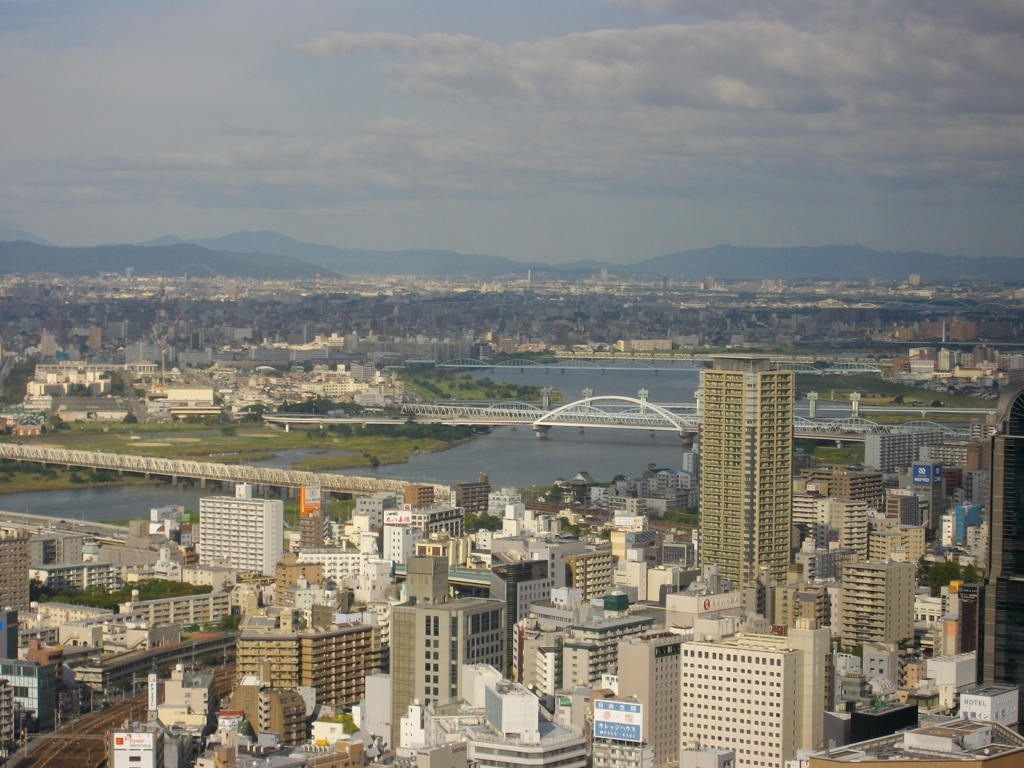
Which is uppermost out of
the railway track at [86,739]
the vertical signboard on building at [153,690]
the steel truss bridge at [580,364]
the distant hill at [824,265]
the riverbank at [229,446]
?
the distant hill at [824,265]

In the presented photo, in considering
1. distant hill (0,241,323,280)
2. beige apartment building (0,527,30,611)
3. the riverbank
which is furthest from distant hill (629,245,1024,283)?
distant hill (0,241,323,280)

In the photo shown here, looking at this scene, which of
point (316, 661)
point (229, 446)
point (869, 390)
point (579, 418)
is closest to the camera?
point (316, 661)

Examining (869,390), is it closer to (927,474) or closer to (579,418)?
(579,418)

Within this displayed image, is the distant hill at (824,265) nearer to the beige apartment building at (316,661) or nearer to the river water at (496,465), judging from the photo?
the river water at (496,465)

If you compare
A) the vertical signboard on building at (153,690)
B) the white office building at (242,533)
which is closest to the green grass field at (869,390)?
the white office building at (242,533)

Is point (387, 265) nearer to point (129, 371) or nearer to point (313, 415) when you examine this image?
point (129, 371)

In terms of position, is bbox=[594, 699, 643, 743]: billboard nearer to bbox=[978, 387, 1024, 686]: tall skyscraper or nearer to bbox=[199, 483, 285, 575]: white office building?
bbox=[978, 387, 1024, 686]: tall skyscraper

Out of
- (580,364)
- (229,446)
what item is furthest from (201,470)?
(580,364)
